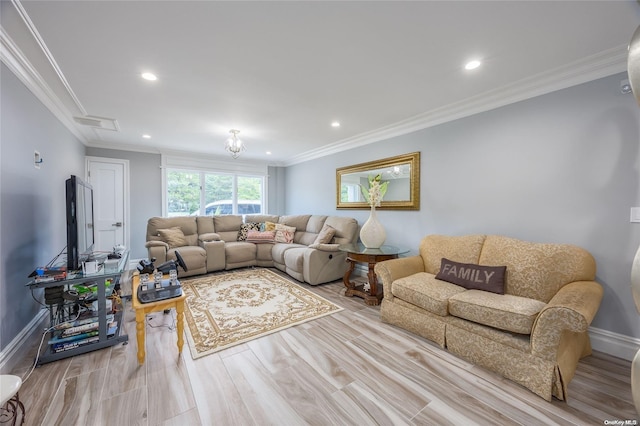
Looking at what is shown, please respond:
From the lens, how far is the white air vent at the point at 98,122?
3.37m

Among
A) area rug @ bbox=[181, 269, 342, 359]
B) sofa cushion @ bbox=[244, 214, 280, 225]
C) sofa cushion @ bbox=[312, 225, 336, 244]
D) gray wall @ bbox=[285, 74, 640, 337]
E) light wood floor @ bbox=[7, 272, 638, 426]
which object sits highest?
gray wall @ bbox=[285, 74, 640, 337]

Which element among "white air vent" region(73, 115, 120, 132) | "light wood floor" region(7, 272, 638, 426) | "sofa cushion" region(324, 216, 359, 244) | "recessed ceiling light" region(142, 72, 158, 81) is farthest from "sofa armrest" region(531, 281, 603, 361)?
"white air vent" region(73, 115, 120, 132)

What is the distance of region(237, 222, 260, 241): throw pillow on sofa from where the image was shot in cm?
512

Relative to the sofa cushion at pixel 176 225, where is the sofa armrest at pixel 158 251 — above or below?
below

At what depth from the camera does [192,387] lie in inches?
66.2

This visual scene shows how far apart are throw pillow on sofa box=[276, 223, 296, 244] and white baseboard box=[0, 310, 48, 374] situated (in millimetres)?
3226

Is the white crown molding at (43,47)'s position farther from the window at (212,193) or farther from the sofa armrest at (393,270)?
the sofa armrest at (393,270)

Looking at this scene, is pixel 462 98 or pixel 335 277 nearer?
pixel 462 98

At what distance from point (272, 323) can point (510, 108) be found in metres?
3.29

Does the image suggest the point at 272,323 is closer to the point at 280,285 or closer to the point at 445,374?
the point at 280,285

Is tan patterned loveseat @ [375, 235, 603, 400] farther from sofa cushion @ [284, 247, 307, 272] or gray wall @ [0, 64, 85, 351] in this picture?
gray wall @ [0, 64, 85, 351]

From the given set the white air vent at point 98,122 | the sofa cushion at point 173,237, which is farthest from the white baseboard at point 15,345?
the white air vent at point 98,122

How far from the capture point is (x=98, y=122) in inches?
138

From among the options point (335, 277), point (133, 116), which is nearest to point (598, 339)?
point (335, 277)
